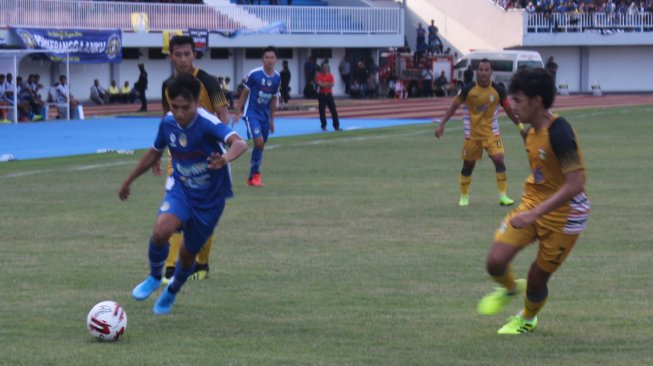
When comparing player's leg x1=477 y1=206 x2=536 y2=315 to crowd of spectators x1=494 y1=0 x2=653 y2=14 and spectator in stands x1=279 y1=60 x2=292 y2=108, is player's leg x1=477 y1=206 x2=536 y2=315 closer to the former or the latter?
spectator in stands x1=279 y1=60 x2=292 y2=108

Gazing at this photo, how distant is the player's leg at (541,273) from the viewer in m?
7.90

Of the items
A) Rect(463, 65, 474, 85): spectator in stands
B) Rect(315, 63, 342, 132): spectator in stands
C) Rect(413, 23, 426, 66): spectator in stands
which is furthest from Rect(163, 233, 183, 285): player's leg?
Rect(413, 23, 426, 66): spectator in stands

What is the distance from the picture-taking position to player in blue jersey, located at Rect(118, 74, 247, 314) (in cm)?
851

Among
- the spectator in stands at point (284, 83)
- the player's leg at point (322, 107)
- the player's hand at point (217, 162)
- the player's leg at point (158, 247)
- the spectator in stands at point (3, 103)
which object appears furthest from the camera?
the spectator in stands at point (284, 83)

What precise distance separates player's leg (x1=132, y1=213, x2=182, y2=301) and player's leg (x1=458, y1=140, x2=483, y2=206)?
7922mm

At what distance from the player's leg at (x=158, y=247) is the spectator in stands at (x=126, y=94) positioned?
41.7 m

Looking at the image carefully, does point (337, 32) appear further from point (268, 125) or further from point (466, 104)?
point (466, 104)

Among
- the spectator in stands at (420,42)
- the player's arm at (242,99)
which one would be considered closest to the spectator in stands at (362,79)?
the spectator in stands at (420,42)

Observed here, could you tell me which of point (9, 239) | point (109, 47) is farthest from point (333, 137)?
point (9, 239)

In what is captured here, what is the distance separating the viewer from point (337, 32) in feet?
188

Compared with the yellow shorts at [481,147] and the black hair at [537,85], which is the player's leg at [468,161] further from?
the black hair at [537,85]

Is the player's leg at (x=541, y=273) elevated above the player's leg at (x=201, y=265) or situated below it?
above

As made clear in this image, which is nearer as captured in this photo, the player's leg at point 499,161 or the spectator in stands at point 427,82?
the player's leg at point 499,161

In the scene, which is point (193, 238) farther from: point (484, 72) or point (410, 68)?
point (410, 68)
